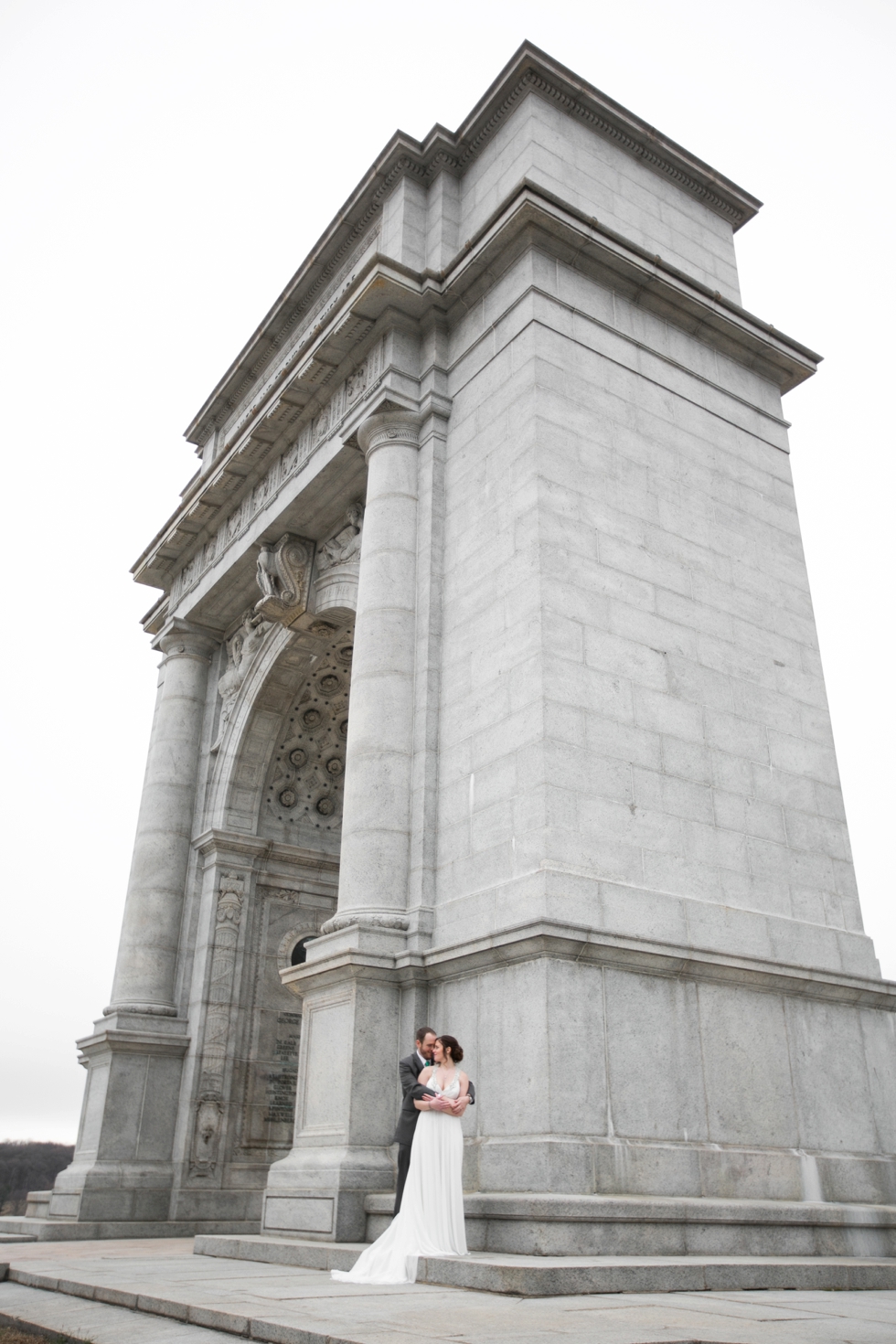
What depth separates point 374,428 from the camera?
1602 centimetres

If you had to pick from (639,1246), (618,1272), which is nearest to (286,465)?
(639,1246)

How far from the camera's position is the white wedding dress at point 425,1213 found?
855cm

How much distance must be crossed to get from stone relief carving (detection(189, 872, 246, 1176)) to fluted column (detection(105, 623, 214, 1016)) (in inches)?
32.4

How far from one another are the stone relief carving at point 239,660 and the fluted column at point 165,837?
628 millimetres

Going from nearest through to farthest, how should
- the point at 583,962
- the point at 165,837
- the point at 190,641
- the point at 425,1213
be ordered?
the point at 425,1213
the point at 583,962
the point at 165,837
the point at 190,641

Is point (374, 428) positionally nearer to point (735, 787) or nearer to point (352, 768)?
point (352, 768)

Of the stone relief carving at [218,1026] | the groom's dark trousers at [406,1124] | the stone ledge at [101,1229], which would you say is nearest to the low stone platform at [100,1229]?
the stone ledge at [101,1229]

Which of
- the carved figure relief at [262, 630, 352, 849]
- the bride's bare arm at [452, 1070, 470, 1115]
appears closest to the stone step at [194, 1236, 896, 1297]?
the bride's bare arm at [452, 1070, 470, 1115]

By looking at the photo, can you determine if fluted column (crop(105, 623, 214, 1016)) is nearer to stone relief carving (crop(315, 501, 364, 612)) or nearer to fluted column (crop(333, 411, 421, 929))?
stone relief carving (crop(315, 501, 364, 612))

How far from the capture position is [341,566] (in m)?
18.5

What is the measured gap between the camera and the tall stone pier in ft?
35.1

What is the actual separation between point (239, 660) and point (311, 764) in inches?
99.3

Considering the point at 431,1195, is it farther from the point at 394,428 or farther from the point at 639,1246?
the point at 394,428

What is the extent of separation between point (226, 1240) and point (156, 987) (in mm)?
8584
